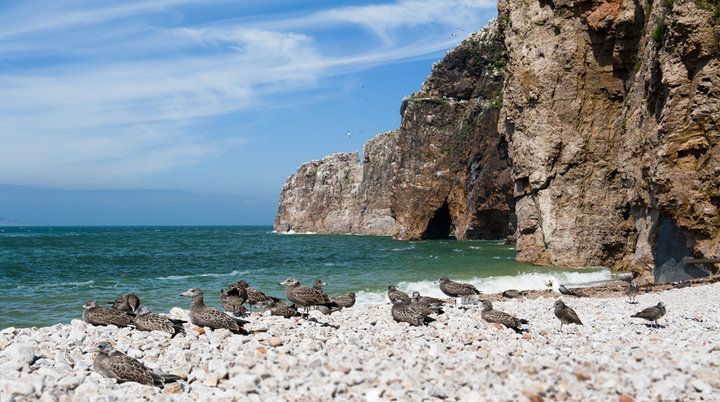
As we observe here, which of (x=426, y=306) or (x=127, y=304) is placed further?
(x=426, y=306)

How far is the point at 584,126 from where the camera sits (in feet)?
115

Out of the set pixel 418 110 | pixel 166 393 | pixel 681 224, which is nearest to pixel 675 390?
pixel 166 393

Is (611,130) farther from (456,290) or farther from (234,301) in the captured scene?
(234,301)

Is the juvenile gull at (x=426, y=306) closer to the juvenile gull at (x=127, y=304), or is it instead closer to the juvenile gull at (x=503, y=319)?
the juvenile gull at (x=503, y=319)

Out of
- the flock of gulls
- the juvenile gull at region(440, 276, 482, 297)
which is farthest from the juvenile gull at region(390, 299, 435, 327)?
the juvenile gull at region(440, 276, 482, 297)

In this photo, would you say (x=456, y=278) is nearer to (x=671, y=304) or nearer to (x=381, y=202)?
(x=671, y=304)

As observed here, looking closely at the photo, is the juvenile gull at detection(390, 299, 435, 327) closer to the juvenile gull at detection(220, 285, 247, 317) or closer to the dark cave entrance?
the juvenile gull at detection(220, 285, 247, 317)

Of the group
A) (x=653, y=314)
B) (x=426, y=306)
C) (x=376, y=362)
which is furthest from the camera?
(x=426, y=306)

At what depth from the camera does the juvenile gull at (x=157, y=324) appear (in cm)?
1108

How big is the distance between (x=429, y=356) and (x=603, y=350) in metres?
2.86

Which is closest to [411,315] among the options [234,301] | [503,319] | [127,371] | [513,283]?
[503,319]

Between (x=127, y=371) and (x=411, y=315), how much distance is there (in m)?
6.37

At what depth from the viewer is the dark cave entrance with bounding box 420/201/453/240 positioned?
79.9 m

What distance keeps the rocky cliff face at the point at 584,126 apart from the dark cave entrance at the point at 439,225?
38697 mm
